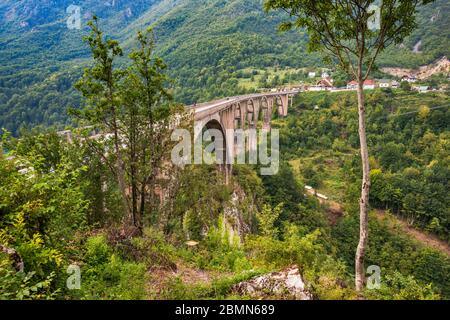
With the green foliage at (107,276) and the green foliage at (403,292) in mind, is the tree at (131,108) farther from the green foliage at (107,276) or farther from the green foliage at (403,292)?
the green foliage at (403,292)

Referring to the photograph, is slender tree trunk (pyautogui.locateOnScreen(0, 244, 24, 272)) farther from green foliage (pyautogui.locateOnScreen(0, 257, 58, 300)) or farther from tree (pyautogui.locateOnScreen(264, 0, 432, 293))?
tree (pyautogui.locateOnScreen(264, 0, 432, 293))

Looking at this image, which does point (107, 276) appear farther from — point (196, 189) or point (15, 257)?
point (196, 189)

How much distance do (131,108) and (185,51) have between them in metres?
131

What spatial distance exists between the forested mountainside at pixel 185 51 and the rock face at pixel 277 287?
257ft

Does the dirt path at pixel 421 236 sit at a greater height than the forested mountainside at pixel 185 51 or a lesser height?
lesser

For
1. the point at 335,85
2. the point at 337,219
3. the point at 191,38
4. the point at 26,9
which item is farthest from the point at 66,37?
the point at 337,219

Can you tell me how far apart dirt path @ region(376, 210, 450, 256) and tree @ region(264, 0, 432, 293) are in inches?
1553

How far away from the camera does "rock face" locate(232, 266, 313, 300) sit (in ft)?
19.2

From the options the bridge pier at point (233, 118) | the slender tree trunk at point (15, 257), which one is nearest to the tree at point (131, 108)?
the slender tree trunk at point (15, 257)

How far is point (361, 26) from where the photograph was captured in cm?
763

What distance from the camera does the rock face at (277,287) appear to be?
5848 millimetres

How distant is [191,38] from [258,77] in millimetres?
60846

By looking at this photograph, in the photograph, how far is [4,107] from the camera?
258ft

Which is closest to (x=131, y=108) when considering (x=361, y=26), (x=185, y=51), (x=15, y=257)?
(x=15, y=257)
